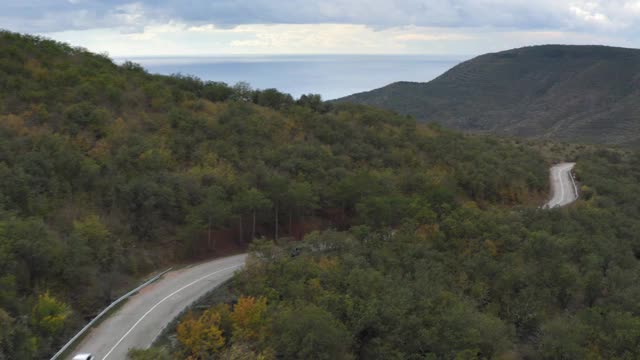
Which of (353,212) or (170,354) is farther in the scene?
(353,212)

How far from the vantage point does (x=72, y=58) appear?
149ft

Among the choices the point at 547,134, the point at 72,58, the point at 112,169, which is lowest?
the point at 547,134

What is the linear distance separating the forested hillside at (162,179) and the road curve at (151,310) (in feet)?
3.50

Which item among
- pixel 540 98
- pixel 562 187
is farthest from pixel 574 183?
pixel 540 98

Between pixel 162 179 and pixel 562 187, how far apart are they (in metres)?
40.1

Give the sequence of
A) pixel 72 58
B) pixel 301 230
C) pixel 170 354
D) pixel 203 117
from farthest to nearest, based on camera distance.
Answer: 1. pixel 72 58
2. pixel 203 117
3. pixel 301 230
4. pixel 170 354

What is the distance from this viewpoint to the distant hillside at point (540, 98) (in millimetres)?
133000

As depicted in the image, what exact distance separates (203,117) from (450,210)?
63.2 feet

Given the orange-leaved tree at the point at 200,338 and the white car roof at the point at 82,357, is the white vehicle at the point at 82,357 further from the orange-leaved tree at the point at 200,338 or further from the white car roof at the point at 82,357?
the orange-leaved tree at the point at 200,338

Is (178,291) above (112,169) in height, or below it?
below

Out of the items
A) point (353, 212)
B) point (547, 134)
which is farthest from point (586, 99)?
point (353, 212)

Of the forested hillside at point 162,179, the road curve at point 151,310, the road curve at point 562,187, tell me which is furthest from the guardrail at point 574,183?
the road curve at point 151,310

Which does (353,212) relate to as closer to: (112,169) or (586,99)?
(112,169)

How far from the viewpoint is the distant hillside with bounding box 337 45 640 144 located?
5236 inches
